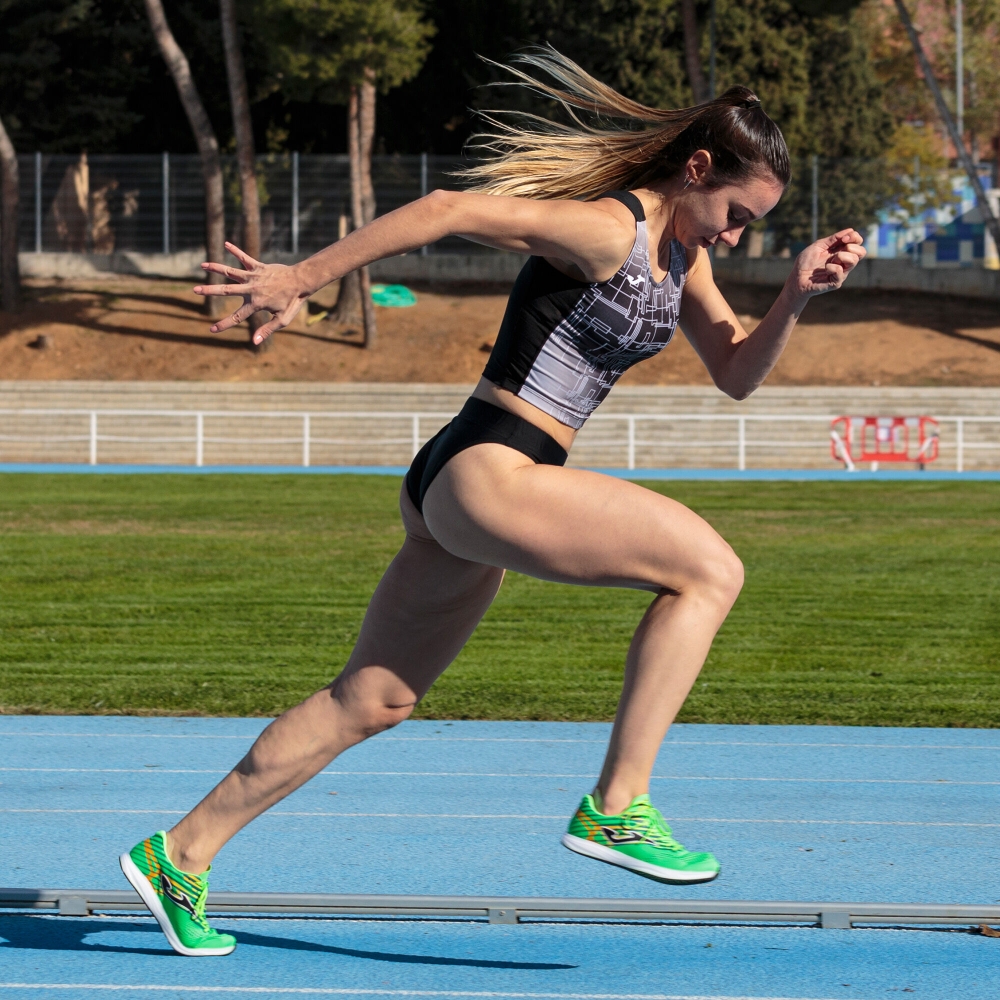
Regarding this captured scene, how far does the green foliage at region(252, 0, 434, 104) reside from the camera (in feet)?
126

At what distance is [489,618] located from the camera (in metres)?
11.8

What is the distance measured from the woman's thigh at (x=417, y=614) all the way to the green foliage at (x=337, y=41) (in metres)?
36.4

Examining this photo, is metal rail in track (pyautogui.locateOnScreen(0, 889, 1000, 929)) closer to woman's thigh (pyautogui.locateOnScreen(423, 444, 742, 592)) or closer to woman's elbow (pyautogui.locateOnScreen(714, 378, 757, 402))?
woman's thigh (pyautogui.locateOnScreen(423, 444, 742, 592))

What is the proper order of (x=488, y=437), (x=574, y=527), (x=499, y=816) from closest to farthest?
1. (x=574, y=527)
2. (x=488, y=437)
3. (x=499, y=816)

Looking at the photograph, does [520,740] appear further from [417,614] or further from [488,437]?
[488,437]

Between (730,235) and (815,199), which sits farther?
(815,199)

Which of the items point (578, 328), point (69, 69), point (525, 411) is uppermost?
point (69, 69)

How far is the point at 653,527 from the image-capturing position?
339 centimetres

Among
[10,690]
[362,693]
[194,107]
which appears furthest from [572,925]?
[194,107]

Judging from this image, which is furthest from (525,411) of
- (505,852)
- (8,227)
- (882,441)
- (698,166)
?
(8,227)

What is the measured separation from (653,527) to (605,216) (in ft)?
2.34

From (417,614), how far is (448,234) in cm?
99

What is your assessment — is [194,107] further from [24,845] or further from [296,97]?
[24,845]

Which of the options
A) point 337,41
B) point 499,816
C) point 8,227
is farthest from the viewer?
point 8,227
